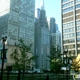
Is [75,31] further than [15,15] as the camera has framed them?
No

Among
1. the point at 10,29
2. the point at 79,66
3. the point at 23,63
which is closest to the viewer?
the point at 23,63

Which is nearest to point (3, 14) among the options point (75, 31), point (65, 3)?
point (65, 3)

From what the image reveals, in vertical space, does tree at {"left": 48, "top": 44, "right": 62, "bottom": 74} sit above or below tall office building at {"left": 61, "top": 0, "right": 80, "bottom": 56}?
below

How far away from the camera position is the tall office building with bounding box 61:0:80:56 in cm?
12069

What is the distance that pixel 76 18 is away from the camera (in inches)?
4813

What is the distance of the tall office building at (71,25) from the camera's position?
12069 cm

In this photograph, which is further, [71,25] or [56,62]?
[71,25]

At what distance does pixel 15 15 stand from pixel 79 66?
127m

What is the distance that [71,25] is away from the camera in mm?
124750

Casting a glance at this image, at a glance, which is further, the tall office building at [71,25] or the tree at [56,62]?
the tall office building at [71,25]

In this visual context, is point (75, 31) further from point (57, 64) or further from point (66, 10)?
point (57, 64)

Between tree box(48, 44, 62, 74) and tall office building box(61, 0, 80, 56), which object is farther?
tall office building box(61, 0, 80, 56)

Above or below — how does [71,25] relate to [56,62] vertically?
above

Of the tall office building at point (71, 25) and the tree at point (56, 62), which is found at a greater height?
the tall office building at point (71, 25)
